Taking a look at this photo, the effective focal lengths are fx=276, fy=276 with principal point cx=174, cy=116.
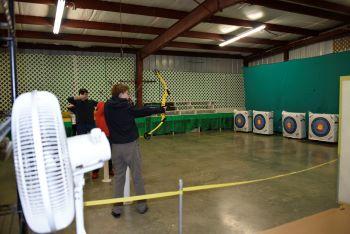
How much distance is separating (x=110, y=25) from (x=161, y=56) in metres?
3.04

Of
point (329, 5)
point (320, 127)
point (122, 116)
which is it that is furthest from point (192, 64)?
point (122, 116)

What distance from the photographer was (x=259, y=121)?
883 centimetres

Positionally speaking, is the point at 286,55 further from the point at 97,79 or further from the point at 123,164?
the point at 123,164

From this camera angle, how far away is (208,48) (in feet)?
30.4

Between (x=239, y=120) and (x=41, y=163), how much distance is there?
8.89 m

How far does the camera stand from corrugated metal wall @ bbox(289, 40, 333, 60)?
815cm

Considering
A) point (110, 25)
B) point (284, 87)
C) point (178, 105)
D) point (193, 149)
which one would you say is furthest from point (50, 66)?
point (284, 87)

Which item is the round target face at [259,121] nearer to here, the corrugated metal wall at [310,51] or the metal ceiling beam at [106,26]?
the corrugated metal wall at [310,51]

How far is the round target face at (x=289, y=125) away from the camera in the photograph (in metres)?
7.87

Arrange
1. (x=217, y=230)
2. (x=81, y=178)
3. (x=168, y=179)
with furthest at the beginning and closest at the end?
(x=168, y=179), (x=217, y=230), (x=81, y=178)

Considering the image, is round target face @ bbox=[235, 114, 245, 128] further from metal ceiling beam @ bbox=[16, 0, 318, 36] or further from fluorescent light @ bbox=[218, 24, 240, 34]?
metal ceiling beam @ bbox=[16, 0, 318, 36]

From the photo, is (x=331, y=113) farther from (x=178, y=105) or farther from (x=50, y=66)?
(x=50, y=66)

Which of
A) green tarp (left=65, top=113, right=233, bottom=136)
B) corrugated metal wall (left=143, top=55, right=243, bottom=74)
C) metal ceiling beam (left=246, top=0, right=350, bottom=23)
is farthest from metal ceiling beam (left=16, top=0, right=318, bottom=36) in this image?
green tarp (left=65, top=113, right=233, bottom=136)

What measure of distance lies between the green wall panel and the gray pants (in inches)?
249
